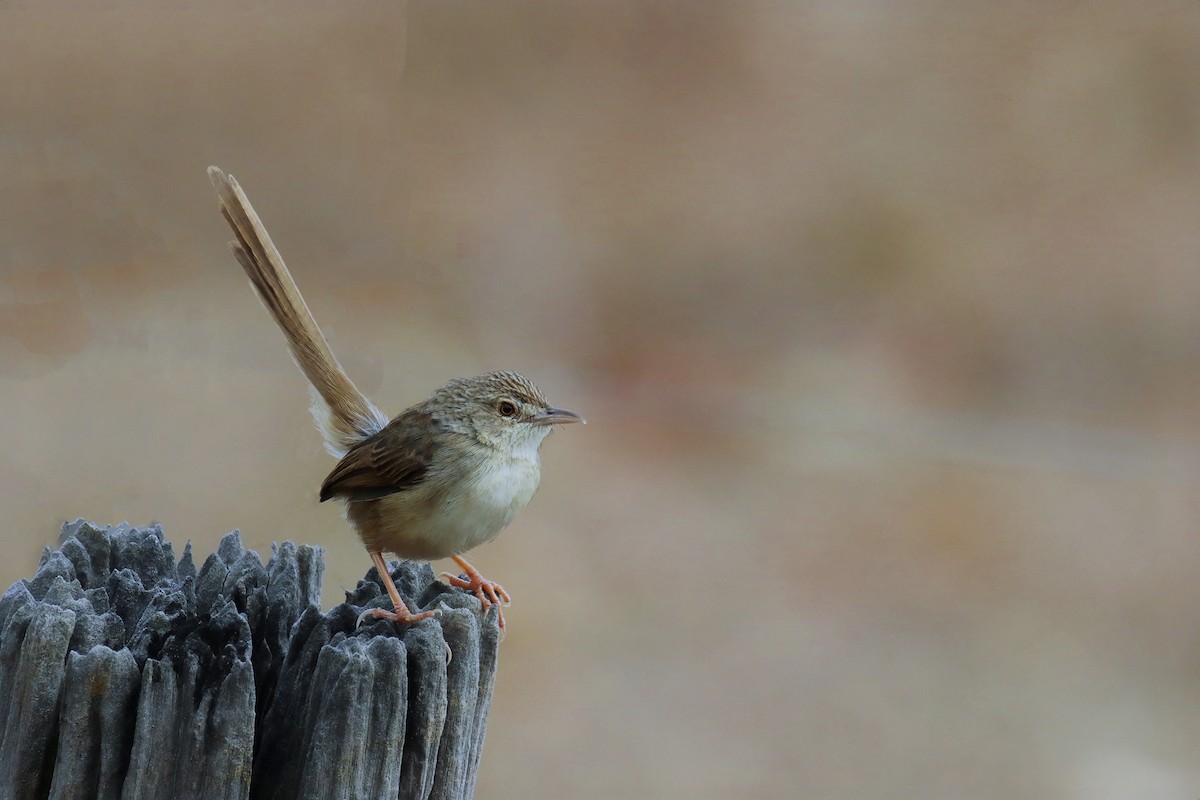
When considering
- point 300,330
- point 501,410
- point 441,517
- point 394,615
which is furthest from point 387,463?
point 394,615

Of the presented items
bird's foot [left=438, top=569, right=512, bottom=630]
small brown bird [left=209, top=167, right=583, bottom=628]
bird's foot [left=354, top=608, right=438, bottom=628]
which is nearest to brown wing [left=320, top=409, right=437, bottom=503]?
small brown bird [left=209, top=167, right=583, bottom=628]

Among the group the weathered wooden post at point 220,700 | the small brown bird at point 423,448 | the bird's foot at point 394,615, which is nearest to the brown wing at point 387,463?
the small brown bird at point 423,448

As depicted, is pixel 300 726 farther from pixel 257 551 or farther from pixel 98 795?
pixel 257 551

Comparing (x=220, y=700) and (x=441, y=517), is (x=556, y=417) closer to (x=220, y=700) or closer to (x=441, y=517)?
(x=441, y=517)

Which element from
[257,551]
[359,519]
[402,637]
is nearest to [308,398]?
[359,519]

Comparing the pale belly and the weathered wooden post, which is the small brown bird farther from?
the weathered wooden post

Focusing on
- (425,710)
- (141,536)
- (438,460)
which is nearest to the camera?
(425,710)
